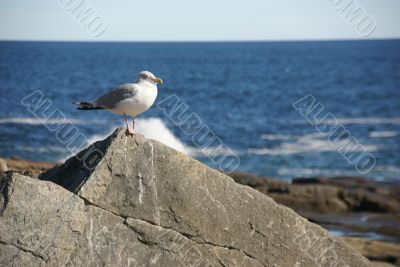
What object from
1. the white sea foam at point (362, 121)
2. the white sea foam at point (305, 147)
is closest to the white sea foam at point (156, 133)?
the white sea foam at point (305, 147)

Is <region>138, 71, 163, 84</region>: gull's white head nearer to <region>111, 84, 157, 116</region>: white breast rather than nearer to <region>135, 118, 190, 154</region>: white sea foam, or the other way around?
<region>111, 84, 157, 116</region>: white breast

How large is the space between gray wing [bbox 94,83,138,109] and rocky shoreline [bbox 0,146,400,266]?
310 inches

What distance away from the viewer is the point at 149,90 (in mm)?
7938

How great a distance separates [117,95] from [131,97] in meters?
0.20

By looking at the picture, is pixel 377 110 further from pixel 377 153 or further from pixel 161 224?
pixel 161 224

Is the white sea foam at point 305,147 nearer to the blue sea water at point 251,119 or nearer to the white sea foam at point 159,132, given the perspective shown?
the blue sea water at point 251,119

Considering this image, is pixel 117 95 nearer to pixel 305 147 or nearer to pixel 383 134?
pixel 305 147

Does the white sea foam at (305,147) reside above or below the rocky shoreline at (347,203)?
above

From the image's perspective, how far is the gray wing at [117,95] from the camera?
788 cm

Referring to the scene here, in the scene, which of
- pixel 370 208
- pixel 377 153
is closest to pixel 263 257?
pixel 370 208

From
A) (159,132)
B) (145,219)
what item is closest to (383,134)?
(159,132)

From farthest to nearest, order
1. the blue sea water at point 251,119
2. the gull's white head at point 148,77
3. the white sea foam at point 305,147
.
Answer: the white sea foam at point 305,147
the blue sea water at point 251,119
the gull's white head at point 148,77

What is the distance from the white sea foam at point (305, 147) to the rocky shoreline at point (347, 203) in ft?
33.5

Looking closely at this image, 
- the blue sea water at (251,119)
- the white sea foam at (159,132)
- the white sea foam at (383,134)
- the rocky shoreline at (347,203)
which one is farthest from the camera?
the white sea foam at (383,134)
